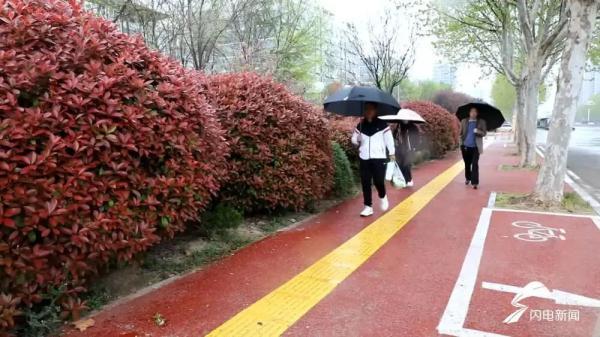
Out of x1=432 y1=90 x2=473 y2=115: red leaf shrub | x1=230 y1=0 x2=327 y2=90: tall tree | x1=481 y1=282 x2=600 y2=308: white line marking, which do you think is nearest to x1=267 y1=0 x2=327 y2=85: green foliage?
x1=230 y1=0 x2=327 y2=90: tall tree

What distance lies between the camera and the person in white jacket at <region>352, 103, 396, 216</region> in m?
6.46

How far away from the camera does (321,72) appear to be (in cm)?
2788

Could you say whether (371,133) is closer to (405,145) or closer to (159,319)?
(405,145)

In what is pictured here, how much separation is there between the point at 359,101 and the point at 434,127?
862 cm

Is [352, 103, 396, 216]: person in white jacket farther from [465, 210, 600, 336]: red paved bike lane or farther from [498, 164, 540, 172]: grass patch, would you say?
[498, 164, 540, 172]: grass patch

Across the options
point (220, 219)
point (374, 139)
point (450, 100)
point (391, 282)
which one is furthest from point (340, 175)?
point (450, 100)

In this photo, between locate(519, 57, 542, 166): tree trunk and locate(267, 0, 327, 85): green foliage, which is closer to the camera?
locate(519, 57, 542, 166): tree trunk

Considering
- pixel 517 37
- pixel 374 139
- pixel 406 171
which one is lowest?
pixel 406 171

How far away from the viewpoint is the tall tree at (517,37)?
36.4 ft

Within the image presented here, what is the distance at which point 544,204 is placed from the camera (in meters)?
7.04

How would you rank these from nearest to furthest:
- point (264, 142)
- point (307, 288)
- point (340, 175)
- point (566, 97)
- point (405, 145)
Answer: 1. point (307, 288)
2. point (264, 142)
3. point (566, 97)
4. point (340, 175)
5. point (405, 145)

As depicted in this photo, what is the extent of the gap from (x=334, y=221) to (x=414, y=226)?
3.49ft

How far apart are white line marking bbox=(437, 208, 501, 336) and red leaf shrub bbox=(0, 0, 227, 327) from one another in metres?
2.17

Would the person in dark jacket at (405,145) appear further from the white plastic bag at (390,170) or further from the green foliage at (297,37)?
the green foliage at (297,37)
